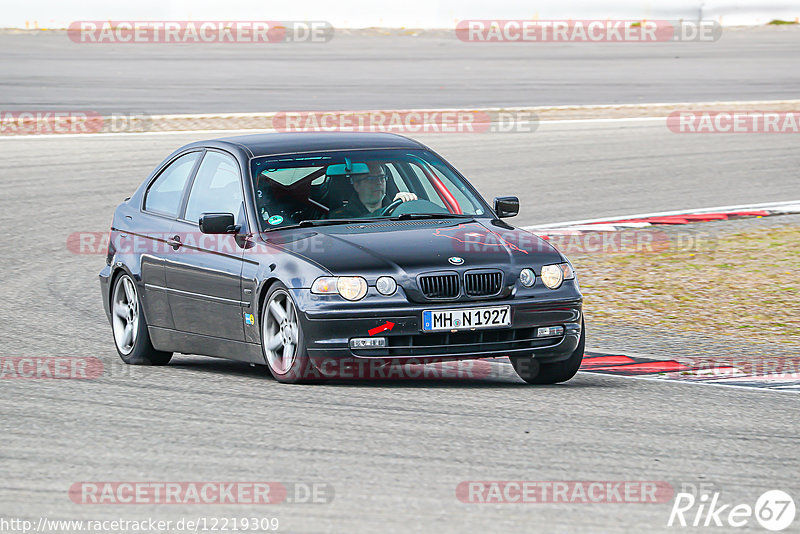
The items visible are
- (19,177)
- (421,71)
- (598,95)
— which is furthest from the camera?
(421,71)

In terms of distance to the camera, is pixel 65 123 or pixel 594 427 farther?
pixel 65 123

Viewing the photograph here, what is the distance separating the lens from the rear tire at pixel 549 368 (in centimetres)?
791

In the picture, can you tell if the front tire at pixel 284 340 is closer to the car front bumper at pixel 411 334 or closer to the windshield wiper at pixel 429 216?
the car front bumper at pixel 411 334

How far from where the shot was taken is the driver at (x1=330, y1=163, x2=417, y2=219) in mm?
8398

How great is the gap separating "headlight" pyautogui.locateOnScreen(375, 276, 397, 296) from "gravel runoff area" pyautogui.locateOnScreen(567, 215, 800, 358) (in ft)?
8.00

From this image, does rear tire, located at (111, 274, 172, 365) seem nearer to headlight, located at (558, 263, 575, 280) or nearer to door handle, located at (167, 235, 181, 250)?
door handle, located at (167, 235, 181, 250)

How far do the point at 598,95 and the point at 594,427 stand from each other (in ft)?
66.3

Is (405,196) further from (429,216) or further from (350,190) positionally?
(350,190)

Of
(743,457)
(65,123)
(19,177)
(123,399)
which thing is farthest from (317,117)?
(743,457)

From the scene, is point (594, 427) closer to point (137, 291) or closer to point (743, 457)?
point (743, 457)

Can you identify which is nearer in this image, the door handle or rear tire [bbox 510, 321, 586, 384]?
rear tire [bbox 510, 321, 586, 384]

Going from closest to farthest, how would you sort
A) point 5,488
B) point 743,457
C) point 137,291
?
point 5,488 → point 743,457 → point 137,291

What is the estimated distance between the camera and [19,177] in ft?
58.9

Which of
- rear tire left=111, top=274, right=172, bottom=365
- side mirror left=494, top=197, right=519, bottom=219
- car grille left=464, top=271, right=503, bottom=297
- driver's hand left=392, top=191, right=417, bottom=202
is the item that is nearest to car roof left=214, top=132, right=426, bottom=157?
driver's hand left=392, top=191, right=417, bottom=202
